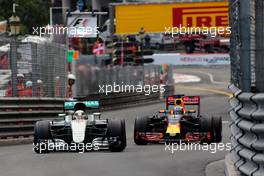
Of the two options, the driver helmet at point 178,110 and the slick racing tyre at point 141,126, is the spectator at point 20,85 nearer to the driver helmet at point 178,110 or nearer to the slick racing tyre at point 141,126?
the slick racing tyre at point 141,126

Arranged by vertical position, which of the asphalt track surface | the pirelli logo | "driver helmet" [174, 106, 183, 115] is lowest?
the asphalt track surface

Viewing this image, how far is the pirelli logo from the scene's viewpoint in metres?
32.4

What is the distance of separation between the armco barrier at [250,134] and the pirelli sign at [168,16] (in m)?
24.7

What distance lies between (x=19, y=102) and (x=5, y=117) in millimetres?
715

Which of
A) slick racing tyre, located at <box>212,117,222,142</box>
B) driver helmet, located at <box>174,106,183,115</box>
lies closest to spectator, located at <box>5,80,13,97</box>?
driver helmet, located at <box>174,106,183,115</box>

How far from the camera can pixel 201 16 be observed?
32.9m

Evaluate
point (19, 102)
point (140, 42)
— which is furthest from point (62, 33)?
point (140, 42)

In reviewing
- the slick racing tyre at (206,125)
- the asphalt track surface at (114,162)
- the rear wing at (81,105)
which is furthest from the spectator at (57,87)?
the slick racing tyre at (206,125)

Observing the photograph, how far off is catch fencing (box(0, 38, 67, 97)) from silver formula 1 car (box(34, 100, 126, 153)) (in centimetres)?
481

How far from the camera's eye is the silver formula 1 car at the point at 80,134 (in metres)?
13.8

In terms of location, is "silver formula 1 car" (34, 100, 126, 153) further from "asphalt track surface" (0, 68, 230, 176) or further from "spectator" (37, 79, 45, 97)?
"spectator" (37, 79, 45, 97)

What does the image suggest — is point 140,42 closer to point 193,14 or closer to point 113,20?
point 113,20

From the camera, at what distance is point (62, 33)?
28.4 meters

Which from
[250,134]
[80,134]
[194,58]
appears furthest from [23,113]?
[194,58]
